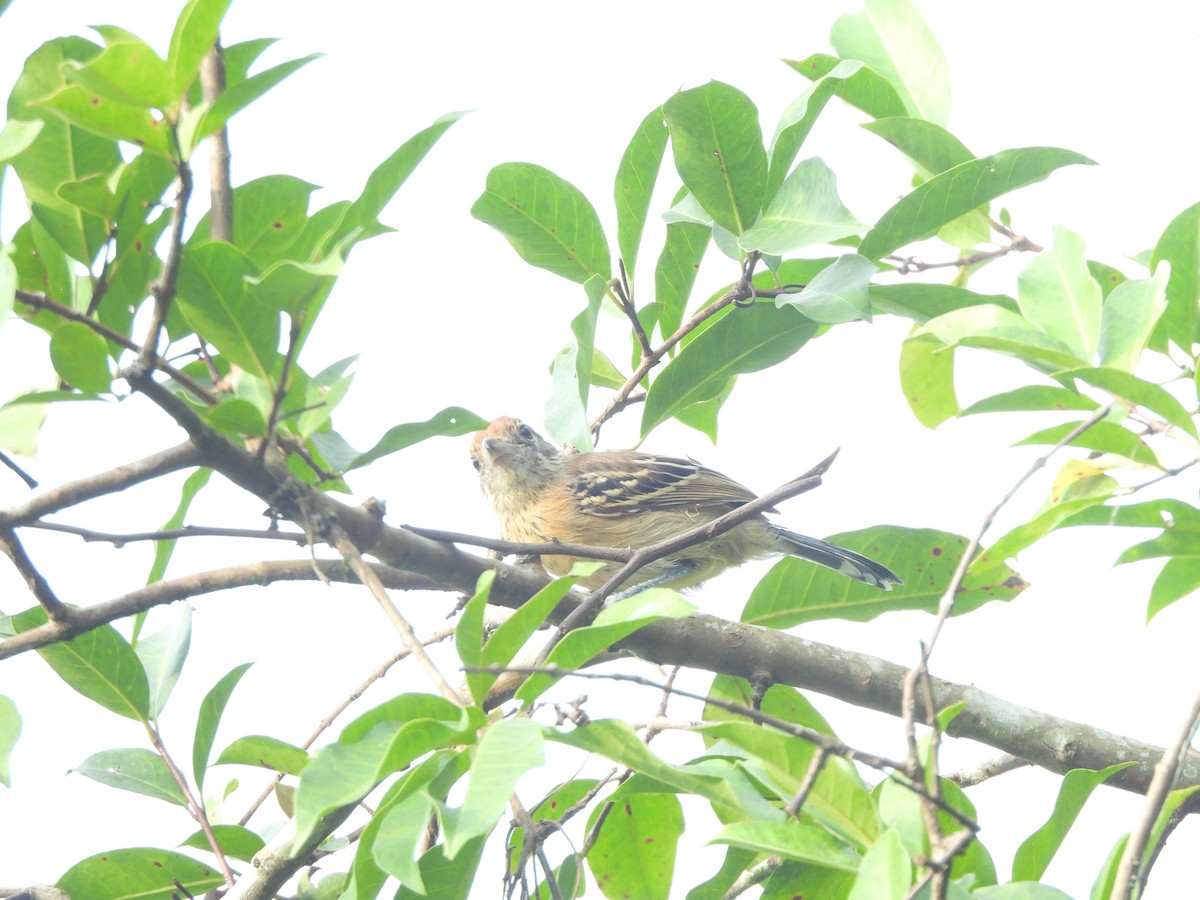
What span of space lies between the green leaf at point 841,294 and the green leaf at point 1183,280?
0.72 m

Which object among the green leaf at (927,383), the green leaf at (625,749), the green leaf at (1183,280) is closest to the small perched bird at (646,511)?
the green leaf at (927,383)

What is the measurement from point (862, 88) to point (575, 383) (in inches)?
51.1

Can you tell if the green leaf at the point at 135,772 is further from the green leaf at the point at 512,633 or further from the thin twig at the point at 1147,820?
the thin twig at the point at 1147,820

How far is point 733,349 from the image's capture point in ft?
9.68

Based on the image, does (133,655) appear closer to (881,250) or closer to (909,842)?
(909,842)

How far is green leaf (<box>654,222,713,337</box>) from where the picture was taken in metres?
3.29

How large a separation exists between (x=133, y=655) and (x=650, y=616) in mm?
1459

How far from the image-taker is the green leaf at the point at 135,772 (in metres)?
2.66

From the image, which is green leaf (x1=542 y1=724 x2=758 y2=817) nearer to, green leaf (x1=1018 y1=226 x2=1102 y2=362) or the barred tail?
green leaf (x1=1018 y1=226 x2=1102 y2=362)

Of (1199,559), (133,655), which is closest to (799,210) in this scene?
(1199,559)

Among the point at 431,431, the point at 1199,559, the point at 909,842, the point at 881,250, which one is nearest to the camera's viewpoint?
the point at 909,842

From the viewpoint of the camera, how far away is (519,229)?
3.20m

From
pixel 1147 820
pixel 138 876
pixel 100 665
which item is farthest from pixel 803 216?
pixel 138 876

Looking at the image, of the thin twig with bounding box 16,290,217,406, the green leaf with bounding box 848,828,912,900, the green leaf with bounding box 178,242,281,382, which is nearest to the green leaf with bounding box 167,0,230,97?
the green leaf with bounding box 178,242,281,382
